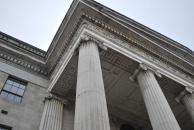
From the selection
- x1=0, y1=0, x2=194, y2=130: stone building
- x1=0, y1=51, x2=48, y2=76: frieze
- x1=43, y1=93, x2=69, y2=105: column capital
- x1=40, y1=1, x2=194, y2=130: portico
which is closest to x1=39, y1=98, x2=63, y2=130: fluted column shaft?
x1=0, y1=0, x2=194, y2=130: stone building

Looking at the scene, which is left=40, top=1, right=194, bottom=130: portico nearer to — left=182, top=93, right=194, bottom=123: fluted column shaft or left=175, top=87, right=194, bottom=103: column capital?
left=182, top=93, right=194, bottom=123: fluted column shaft

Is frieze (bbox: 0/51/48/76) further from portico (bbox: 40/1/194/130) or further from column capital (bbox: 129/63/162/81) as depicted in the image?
column capital (bbox: 129/63/162/81)

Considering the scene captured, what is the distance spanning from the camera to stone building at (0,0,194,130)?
15062mm

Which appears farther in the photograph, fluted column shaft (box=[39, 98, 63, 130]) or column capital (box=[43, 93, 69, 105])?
column capital (box=[43, 93, 69, 105])

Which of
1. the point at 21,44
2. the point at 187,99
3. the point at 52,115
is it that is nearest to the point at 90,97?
the point at 52,115

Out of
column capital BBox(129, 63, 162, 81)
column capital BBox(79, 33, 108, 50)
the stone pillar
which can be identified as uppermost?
column capital BBox(79, 33, 108, 50)

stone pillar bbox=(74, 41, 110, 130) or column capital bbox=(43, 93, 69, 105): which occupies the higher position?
column capital bbox=(43, 93, 69, 105)

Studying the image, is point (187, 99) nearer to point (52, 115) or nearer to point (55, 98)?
point (55, 98)

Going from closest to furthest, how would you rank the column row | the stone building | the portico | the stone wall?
1. the column row
2. the portico
3. the stone wall
4. the stone building

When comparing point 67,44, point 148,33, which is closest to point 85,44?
point 67,44

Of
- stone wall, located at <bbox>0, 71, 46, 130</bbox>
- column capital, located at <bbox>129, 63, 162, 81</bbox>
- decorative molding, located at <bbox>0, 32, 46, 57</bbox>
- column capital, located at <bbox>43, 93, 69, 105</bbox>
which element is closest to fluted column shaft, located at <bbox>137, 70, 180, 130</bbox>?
column capital, located at <bbox>129, 63, 162, 81</bbox>

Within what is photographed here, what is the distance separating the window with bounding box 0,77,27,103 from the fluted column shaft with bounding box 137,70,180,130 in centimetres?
858

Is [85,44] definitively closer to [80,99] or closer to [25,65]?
[80,99]

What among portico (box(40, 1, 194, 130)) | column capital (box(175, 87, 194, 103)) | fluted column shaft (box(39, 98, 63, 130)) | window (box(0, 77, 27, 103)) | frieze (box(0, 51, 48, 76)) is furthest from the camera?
column capital (box(175, 87, 194, 103))
